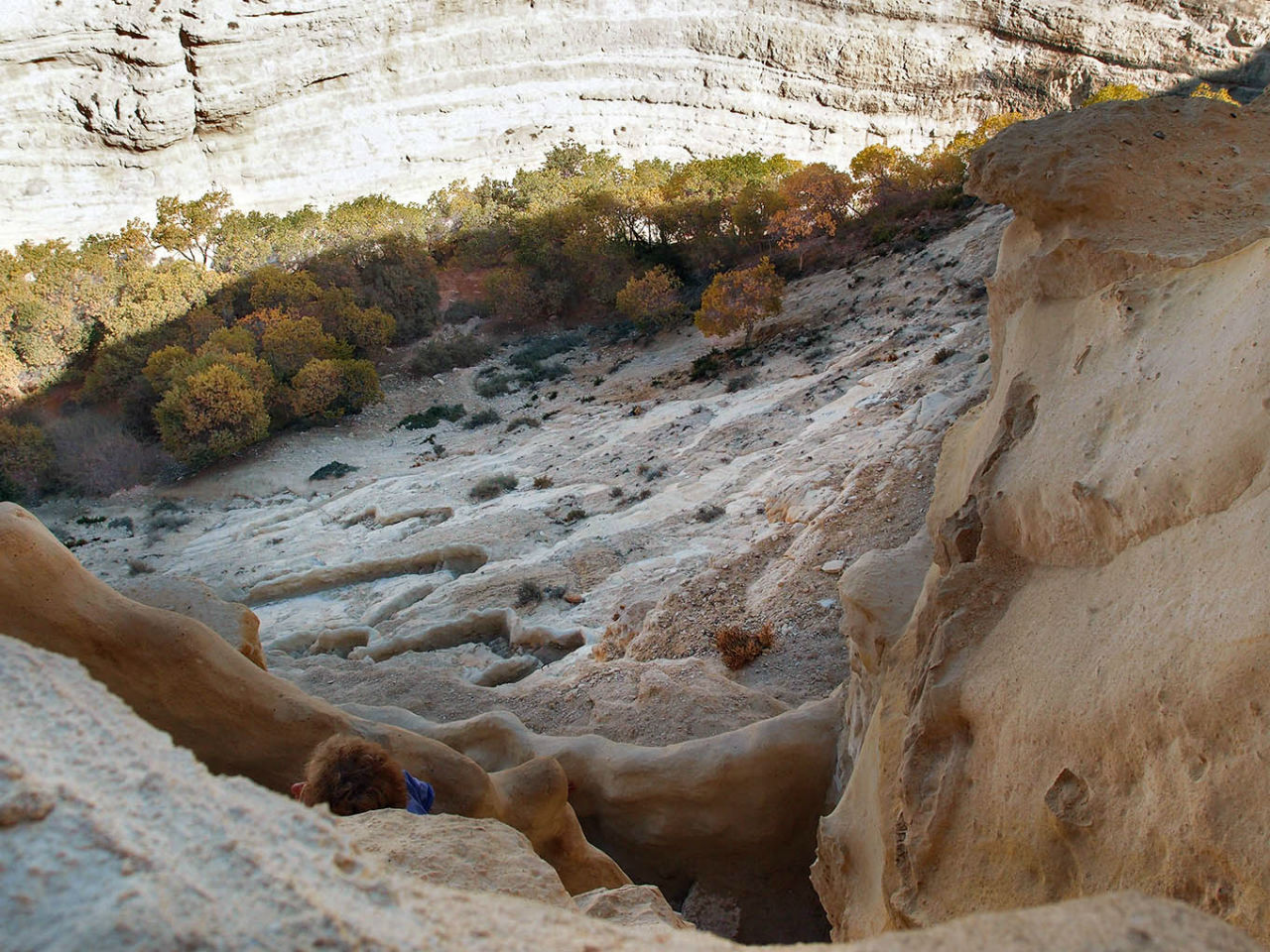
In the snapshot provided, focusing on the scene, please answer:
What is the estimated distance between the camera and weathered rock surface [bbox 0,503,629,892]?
2898mm

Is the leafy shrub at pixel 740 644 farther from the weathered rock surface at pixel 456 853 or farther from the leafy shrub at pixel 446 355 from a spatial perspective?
the leafy shrub at pixel 446 355

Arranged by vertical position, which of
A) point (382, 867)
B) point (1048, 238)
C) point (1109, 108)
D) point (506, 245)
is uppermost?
point (1109, 108)

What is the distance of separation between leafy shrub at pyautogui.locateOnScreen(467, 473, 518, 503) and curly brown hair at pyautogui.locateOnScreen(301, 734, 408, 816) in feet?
28.9

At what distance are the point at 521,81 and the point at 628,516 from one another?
25.6 meters

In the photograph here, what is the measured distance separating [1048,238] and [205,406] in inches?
595

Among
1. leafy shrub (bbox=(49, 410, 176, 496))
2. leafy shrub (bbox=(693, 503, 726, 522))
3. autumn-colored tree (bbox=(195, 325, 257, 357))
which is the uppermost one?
leafy shrub (bbox=(693, 503, 726, 522))

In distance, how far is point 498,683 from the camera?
652 centimetres

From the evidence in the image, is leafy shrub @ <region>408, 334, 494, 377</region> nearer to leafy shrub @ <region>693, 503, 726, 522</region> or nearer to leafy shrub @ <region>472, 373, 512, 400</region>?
leafy shrub @ <region>472, 373, 512, 400</region>

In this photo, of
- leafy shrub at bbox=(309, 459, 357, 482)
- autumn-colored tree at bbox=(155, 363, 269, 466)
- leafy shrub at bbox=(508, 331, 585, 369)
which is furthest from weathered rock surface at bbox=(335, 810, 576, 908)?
leafy shrub at bbox=(508, 331, 585, 369)

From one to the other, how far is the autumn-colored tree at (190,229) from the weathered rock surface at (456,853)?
24922 millimetres

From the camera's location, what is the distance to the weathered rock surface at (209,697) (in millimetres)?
2898

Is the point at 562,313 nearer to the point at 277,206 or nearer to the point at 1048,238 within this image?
the point at 277,206

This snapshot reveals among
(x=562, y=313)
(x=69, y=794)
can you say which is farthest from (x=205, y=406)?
(x=69, y=794)

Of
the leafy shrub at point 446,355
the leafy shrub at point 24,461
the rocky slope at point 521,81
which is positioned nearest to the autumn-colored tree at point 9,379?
the leafy shrub at point 24,461
